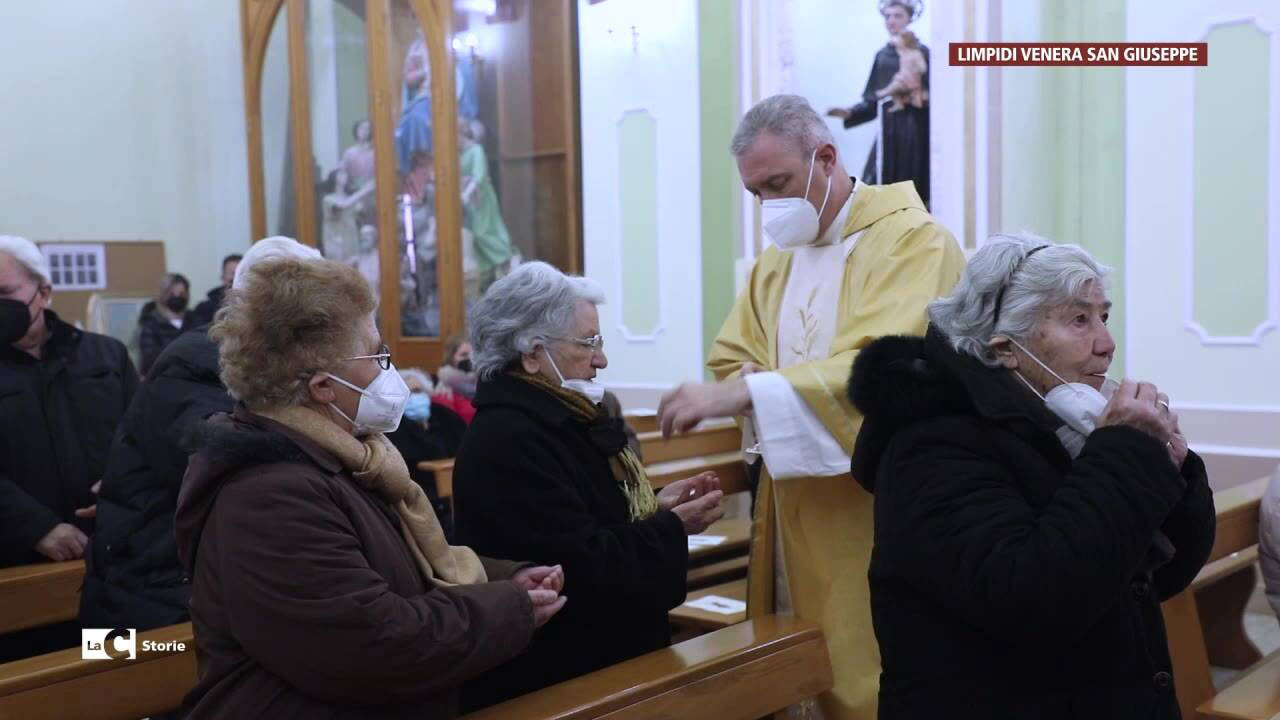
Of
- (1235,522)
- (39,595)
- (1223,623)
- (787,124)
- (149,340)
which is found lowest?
(1223,623)

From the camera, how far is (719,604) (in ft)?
13.0

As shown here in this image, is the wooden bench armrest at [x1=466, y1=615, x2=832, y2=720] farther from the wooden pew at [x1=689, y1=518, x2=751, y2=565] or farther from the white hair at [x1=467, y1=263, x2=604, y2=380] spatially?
the wooden pew at [x1=689, y1=518, x2=751, y2=565]

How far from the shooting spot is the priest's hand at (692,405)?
2.26 metres

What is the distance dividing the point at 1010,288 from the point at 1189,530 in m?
0.49

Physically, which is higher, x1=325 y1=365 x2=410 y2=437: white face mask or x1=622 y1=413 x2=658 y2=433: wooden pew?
x1=325 y1=365 x2=410 y2=437: white face mask

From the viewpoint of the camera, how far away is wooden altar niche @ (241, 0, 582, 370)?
8188 mm

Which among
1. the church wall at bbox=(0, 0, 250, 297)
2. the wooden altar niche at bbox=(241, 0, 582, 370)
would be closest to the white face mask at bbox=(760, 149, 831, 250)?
the wooden altar niche at bbox=(241, 0, 582, 370)

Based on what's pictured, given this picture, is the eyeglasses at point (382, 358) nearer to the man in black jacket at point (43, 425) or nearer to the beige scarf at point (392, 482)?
the beige scarf at point (392, 482)

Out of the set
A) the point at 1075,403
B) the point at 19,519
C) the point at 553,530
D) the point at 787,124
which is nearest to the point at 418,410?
the point at 19,519

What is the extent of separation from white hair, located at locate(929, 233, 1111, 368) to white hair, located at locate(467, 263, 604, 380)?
888mm

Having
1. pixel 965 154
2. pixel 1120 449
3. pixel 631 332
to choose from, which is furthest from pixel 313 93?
pixel 1120 449

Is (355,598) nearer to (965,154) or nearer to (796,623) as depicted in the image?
(796,623)

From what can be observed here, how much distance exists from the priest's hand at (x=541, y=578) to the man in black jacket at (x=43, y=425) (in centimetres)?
206

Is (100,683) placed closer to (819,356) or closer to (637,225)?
(819,356)
